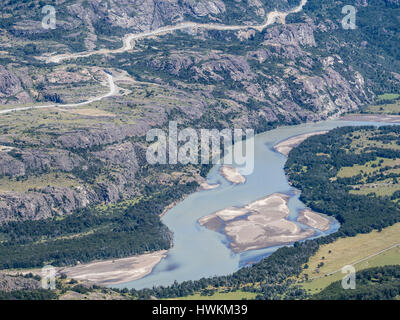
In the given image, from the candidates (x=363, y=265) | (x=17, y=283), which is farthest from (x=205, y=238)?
(x=17, y=283)

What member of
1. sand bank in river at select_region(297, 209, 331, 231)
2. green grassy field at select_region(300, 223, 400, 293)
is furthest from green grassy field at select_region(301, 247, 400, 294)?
sand bank in river at select_region(297, 209, 331, 231)

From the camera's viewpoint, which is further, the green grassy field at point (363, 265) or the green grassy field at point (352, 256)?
the green grassy field at point (352, 256)

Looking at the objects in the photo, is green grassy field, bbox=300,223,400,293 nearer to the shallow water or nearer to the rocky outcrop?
the shallow water

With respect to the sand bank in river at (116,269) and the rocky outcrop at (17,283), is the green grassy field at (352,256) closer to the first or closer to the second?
the sand bank in river at (116,269)

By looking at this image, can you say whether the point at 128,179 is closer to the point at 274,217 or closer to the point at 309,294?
the point at 274,217

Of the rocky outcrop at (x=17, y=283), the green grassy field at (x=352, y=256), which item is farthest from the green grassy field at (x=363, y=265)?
the rocky outcrop at (x=17, y=283)
